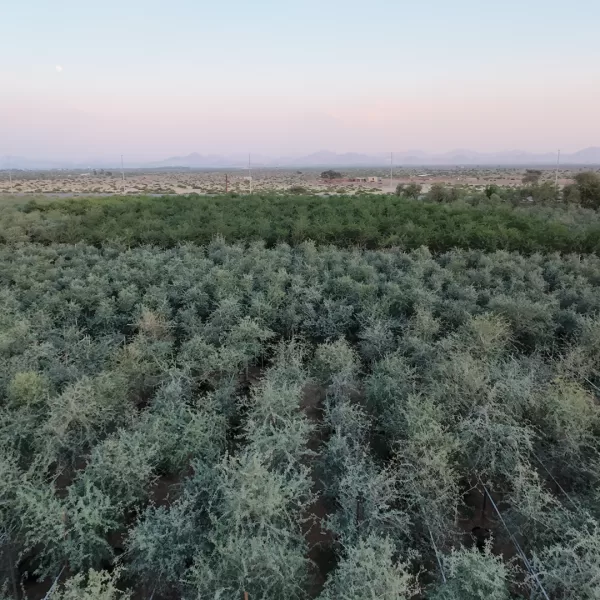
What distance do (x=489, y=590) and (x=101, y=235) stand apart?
528 inches

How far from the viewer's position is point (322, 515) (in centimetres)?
472

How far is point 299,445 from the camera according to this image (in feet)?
14.1

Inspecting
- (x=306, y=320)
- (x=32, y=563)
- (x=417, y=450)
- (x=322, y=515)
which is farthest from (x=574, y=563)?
(x=306, y=320)

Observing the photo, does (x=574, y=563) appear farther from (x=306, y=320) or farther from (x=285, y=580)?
(x=306, y=320)

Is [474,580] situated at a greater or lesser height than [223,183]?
greater

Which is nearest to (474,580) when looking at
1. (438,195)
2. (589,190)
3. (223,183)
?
(438,195)

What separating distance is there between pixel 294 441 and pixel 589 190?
2399 centimetres

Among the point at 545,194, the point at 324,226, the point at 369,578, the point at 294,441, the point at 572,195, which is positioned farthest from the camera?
the point at 545,194

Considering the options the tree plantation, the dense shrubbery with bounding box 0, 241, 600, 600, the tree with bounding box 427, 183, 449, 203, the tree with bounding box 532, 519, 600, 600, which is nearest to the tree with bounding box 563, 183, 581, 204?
the tree with bounding box 427, 183, 449, 203

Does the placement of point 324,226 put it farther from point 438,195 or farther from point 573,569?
point 438,195

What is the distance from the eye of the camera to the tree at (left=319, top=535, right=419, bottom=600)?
2865 millimetres

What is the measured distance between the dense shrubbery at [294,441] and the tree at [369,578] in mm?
17

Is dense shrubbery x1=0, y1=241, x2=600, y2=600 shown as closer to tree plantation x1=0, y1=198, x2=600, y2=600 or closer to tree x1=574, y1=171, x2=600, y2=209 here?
tree plantation x1=0, y1=198, x2=600, y2=600

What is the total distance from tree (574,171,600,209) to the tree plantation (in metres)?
16.7
